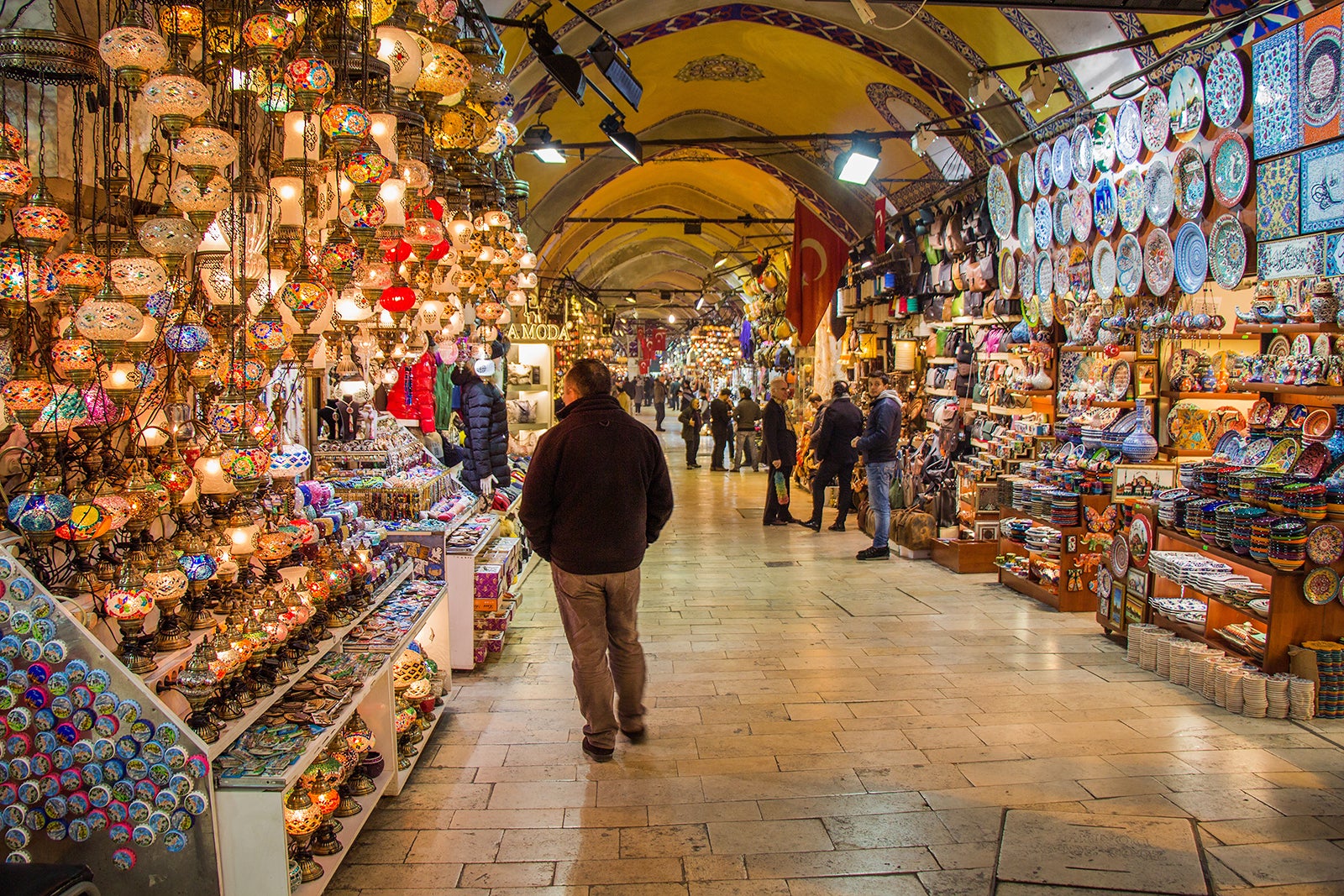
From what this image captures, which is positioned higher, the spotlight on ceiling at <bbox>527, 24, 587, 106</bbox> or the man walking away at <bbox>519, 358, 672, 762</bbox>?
the spotlight on ceiling at <bbox>527, 24, 587, 106</bbox>

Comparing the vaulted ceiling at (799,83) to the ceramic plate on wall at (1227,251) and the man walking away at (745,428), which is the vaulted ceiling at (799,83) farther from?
the man walking away at (745,428)

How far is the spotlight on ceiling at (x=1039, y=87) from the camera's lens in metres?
5.88

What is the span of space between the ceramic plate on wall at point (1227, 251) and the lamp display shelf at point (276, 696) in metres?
4.10

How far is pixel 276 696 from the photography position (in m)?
2.43

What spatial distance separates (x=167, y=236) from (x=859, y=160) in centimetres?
661

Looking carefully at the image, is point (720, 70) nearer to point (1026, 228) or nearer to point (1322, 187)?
point (1026, 228)

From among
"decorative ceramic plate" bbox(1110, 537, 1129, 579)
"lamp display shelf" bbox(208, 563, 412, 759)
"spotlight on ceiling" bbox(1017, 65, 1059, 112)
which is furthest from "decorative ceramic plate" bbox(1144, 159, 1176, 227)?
"lamp display shelf" bbox(208, 563, 412, 759)

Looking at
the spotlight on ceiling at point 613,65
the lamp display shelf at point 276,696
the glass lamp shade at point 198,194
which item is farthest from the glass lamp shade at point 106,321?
the spotlight on ceiling at point 613,65

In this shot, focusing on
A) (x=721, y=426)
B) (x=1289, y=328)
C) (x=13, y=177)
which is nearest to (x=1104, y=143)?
(x=1289, y=328)

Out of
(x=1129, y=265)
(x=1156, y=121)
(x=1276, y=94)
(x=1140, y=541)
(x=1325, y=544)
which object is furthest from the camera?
(x=1129, y=265)

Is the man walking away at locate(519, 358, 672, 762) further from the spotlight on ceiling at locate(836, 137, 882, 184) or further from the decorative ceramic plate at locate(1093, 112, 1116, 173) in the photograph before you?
the spotlight on ceiling at locate(836, 137, 882, 184)

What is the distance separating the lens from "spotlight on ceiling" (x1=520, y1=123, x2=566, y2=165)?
709 cm

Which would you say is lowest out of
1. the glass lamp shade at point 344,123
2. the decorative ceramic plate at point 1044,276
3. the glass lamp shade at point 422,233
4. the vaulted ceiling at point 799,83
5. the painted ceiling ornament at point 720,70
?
the glass lamp shade at point 422,233

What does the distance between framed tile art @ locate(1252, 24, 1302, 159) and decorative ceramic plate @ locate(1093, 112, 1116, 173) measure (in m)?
1.20
